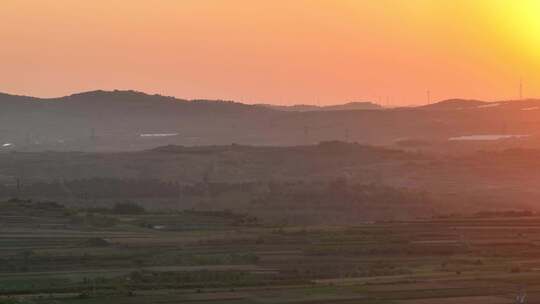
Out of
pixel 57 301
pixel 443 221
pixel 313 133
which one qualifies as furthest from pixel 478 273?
pixel 313 133

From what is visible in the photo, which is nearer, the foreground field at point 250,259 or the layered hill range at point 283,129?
the foreground field at point 250,259

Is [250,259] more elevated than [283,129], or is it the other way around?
[283,129]

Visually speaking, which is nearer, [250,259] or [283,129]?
[250,259]

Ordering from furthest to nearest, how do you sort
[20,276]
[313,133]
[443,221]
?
[313,133]
[443,221]
[20,276]

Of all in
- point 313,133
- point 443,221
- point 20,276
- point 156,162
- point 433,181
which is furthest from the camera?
point 313,133

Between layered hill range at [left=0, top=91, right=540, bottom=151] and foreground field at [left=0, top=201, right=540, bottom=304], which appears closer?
foreground field at [left=0, top=201, right=540, bottom=304]

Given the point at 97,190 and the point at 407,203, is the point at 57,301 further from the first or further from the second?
the point at 97,190

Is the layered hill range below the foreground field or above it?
above

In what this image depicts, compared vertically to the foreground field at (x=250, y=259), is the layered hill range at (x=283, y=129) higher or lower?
higher
